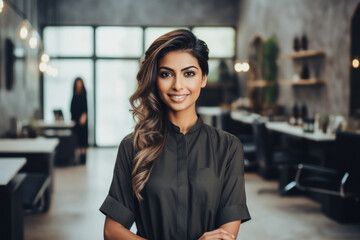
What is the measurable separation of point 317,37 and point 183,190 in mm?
5829

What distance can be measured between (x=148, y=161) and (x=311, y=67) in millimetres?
6056

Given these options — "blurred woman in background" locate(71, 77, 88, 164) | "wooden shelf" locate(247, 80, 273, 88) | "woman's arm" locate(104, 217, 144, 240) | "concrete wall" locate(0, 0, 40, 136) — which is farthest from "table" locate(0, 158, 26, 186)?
"wooden shelf" locate(247, 80, 273, 88)

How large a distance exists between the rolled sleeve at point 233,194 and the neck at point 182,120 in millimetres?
160

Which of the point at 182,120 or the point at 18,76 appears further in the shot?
the point at 18,76

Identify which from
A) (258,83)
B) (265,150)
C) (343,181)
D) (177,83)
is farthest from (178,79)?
(258,83)

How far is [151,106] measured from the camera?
155 centimetres

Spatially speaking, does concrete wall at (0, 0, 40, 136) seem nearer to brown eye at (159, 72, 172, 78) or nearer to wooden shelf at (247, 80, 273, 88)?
wooden shelf at (247, 80, 273, 88)

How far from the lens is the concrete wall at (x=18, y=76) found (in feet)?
20.3

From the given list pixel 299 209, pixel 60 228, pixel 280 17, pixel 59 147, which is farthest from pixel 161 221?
pixel 280 17

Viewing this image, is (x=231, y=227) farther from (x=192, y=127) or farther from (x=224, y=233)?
(x=192, y=127)

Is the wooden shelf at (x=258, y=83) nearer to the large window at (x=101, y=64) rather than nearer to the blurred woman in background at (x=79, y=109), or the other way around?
the large window at (x=101, y=64)

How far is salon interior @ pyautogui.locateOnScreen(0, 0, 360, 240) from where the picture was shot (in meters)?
4.29

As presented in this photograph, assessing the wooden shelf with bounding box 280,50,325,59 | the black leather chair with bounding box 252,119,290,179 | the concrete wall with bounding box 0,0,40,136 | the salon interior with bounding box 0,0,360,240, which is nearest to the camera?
the salon interior with bounding box 0,0,360,240

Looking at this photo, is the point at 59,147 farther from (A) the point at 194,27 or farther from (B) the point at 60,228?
(A) the point at 194,27
